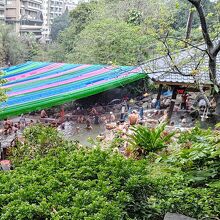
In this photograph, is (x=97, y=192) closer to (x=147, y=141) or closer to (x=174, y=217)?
(x=174, y=217)

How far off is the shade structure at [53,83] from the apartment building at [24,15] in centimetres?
1953

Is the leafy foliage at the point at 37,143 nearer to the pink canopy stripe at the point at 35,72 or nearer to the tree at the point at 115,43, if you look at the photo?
the pink canopy stripe at the point at 35,72

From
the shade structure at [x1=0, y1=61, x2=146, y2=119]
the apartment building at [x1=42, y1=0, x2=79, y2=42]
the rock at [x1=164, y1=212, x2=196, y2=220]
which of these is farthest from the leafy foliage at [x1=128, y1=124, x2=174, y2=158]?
the apartment building at [x1=42, y1=0, x2=79, y2=42]

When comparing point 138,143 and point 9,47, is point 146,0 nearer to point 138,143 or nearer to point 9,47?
point 9,47

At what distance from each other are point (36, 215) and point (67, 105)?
44.7 feet

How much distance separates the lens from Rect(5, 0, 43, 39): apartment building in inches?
1248

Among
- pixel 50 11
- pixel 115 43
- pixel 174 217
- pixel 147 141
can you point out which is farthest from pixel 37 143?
pixel 50 11

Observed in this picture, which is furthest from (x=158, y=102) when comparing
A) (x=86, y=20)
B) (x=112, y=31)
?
(x=86, y=20)

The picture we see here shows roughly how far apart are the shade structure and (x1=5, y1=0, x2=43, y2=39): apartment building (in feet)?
64.1

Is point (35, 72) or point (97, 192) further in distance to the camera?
point (35, 72)

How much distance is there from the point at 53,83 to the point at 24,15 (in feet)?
83.1

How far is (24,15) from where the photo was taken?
34.0 metres

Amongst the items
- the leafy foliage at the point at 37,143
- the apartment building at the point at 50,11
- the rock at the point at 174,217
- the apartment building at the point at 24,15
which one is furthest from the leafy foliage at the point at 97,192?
the apartment building at the point at 50,11

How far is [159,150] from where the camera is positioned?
15.6ft
